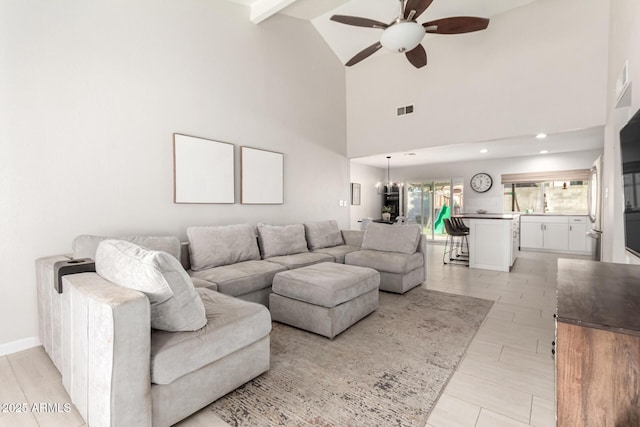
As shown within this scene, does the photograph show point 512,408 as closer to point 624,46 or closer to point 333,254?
point 333,254

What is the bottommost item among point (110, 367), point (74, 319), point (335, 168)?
point (110, 367)

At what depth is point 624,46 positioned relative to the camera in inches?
105

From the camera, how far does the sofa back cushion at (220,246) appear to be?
10.5ft

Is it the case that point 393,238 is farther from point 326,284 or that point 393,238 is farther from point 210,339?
point 210,339

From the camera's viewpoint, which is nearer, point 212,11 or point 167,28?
point 167,28

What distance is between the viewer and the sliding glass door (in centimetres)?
820

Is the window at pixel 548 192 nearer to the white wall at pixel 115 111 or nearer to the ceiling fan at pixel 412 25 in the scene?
the ceiling fan at pixel 412 25

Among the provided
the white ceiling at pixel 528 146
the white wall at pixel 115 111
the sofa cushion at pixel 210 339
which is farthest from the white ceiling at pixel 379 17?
the sofa cushion at pixel 210 339

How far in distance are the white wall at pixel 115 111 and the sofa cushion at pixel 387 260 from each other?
144 cm

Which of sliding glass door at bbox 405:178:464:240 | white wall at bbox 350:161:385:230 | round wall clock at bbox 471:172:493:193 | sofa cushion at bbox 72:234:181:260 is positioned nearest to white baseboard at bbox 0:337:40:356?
sofa cushion at bbox 72:234:181:260

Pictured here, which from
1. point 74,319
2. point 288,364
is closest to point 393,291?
point 288,364

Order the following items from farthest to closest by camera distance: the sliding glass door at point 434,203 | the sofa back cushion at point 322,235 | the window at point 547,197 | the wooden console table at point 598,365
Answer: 1. the sliding glass door at point 434,203
2. the window at point 547,197
3. the sofa back cushion at point 322,235
4. the wooden console table at point 598,365

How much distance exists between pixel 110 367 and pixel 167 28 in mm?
3500

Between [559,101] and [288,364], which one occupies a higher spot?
[559,101]
